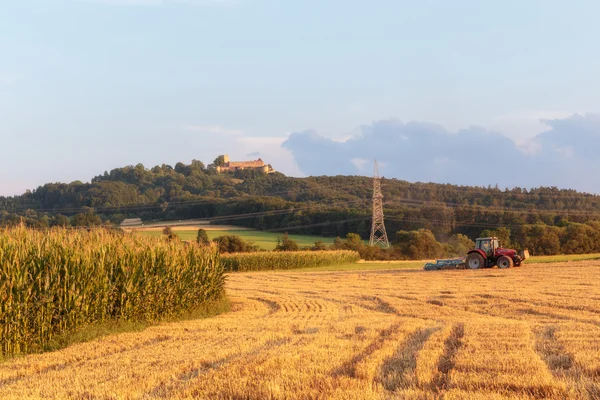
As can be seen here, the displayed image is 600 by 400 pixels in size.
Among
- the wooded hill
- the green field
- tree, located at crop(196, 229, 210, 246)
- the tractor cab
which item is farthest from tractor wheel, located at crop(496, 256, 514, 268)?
the green field

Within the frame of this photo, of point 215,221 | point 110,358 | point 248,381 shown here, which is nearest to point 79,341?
point 110,358

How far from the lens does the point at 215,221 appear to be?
7938 cm

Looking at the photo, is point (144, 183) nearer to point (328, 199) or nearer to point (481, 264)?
point (328, 199)

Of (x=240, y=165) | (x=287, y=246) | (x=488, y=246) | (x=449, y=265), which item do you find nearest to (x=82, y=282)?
(x=449, y=265)

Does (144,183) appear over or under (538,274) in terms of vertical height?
over

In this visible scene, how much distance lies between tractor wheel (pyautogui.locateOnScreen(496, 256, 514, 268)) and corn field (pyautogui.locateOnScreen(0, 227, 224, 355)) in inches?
751

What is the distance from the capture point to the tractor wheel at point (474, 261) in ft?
108

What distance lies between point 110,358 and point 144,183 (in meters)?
88.0

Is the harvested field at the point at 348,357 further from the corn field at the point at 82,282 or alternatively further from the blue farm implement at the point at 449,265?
the blue farm implement at the point at 449,265

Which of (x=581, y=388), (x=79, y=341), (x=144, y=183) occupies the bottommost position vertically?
(x=79, y=341)

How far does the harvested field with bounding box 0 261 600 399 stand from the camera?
756 centimetres

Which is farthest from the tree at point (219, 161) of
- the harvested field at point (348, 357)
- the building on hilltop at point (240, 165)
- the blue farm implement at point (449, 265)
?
the harvested field at point (348, 357)

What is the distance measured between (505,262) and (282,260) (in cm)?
2262

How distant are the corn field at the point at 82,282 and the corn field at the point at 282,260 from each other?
27.9 meters
